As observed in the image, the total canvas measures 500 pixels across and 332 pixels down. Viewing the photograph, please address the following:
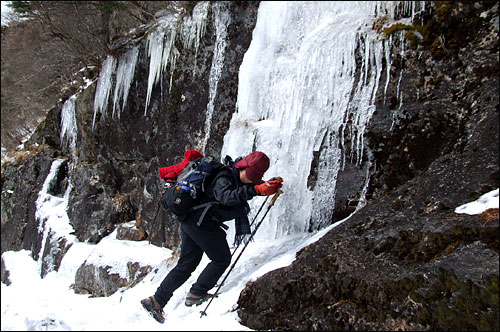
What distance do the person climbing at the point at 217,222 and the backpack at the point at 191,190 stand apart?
5 centimetres

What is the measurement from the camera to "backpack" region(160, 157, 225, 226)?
3.17m

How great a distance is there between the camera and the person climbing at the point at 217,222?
121 inches

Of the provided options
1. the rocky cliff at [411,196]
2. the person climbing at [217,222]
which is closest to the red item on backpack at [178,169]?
the person climbing at [217,222]

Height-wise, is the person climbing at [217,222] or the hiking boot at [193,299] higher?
the person climbing at [217,222]

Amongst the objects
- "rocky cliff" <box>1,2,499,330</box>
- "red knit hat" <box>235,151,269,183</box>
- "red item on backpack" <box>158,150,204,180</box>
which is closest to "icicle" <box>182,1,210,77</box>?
"rocky cliff" <box>1,2,499,330</box>

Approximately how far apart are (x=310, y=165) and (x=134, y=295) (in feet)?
10.2

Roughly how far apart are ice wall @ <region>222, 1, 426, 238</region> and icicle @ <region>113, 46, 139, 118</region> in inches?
150

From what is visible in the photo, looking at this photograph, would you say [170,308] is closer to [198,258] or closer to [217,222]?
[198,258]

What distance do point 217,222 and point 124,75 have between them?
603cm

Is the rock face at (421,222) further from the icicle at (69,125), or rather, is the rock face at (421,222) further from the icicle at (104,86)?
the icicle at (69,125)

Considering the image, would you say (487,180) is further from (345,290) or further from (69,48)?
(69,48)

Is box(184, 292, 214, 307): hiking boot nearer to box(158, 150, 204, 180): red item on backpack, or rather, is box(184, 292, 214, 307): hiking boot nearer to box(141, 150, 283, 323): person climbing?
box(141, 150, 283, 323): person climbing

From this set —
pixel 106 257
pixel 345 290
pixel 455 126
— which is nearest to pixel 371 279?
pixel 345 290

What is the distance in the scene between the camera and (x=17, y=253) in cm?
1052
